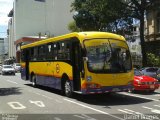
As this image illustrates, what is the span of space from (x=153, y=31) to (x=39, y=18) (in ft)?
193

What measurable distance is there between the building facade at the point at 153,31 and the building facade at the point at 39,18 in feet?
173

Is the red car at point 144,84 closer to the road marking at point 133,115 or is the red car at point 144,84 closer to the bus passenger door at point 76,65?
the bus passenger door at point 76,65

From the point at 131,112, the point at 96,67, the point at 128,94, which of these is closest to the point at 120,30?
the point at 128,94

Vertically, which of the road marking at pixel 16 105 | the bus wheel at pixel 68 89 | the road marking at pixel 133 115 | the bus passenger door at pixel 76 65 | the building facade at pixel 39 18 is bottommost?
the road marking at pixel 133 115

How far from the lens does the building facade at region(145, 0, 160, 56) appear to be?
140ft

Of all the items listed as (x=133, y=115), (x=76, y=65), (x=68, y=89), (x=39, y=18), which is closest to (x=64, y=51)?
(x=76, y=65)

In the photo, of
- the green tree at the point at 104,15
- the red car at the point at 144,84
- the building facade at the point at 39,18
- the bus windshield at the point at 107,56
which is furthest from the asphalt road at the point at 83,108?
the building facade at the point at 39,18

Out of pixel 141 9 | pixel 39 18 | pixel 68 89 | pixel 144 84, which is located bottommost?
pixel 68 89

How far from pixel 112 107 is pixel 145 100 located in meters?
2.51

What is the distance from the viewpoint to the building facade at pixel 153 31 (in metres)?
42.6

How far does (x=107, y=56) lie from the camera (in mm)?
16266

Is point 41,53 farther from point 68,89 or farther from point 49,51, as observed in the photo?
point 68,89

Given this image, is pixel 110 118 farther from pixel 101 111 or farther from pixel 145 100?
pixel 145 100

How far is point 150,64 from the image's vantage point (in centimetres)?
4172
